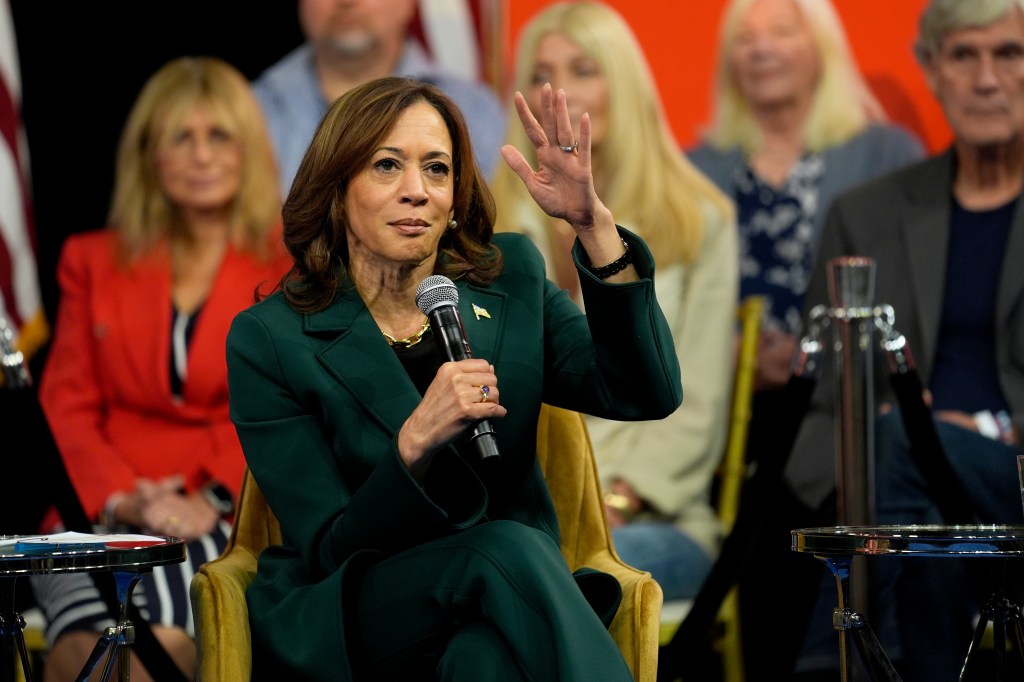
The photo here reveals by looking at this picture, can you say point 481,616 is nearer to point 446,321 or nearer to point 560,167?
point 446,321

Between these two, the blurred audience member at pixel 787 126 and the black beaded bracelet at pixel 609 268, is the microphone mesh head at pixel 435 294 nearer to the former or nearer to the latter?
the black beaded bracelet at pixel 609 268

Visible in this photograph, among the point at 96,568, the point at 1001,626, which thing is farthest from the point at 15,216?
the point at 1001,626

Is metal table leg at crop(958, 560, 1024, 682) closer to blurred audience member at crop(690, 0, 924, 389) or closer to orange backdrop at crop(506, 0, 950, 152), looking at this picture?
blurred audience member at crop(690, 0, 924, 389)

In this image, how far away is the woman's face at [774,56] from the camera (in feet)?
15.1

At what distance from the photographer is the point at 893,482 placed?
11.9ft

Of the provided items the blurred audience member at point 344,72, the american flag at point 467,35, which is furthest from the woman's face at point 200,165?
the american flag at point 467,35

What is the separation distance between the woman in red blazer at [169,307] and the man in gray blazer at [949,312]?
62.1 inches

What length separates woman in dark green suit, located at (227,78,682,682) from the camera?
2.12 m

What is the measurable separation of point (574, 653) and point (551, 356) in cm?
66

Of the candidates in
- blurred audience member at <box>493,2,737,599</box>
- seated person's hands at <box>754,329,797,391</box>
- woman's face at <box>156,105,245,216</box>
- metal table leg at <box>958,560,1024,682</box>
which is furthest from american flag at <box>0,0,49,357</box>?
metal table leg at <box>958,560,1024,682</box>

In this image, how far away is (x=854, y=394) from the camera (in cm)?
335

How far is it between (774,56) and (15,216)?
8.01 ft

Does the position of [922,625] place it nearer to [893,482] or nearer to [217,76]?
[893,482]

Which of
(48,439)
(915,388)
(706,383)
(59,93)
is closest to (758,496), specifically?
(915,388)
